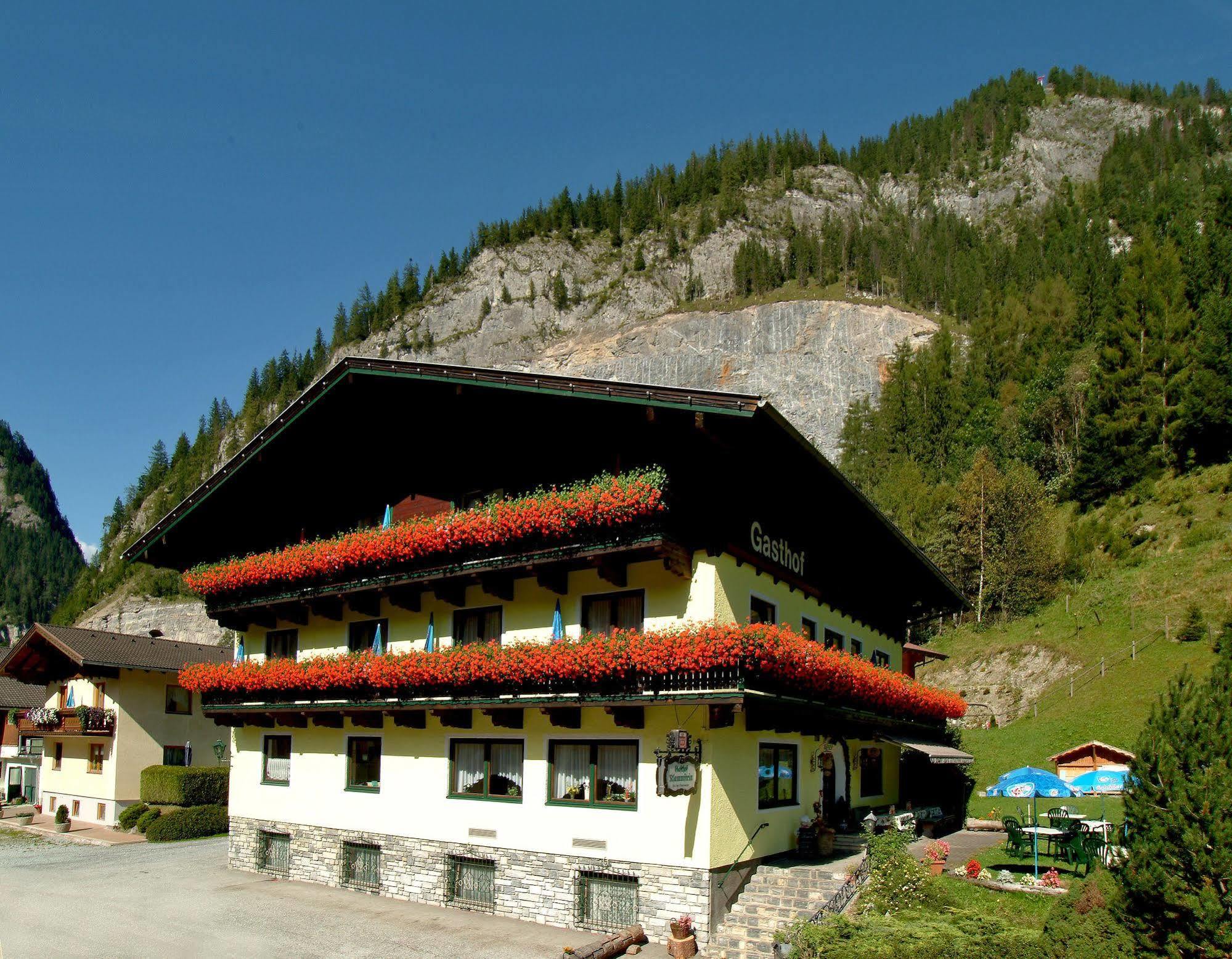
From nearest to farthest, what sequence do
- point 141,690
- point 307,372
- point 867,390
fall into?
1. point 141,690
2. point 867,390
3. point 307,372

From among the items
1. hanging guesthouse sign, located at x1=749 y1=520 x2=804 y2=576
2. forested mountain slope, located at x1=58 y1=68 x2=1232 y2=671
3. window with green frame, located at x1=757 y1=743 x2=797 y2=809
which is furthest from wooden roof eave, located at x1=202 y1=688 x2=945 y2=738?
forested mountain slope, located at x1=58 y1=68 x2=1232 y2=671

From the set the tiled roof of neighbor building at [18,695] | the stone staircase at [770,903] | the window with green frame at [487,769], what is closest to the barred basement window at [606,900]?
the stone staircase at [770,903]

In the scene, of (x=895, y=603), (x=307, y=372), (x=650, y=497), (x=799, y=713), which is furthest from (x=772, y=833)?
(x=307, y=372)

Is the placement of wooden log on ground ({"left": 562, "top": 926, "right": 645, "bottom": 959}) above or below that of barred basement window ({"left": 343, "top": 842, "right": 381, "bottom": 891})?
above

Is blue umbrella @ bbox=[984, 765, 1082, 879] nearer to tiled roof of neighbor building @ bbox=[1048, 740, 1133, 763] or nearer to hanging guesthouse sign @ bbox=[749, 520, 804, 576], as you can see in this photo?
hanging guesthouse sign @ bbox=[749, 520, 804, 576]

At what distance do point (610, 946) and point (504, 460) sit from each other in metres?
10.2

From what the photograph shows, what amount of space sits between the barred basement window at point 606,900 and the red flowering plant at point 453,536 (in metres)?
6.55

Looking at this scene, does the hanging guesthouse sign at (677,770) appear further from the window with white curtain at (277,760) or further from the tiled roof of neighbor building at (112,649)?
A: the tiled roof of neighbor building at (112,649)

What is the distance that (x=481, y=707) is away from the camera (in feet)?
63.1

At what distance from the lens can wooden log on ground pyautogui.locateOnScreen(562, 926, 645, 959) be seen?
1550cm

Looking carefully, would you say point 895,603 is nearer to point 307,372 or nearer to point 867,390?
point 867,390

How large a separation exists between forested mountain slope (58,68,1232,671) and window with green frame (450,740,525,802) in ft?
Result: 171

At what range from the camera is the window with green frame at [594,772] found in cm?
1812

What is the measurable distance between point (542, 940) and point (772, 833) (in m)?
5.01
